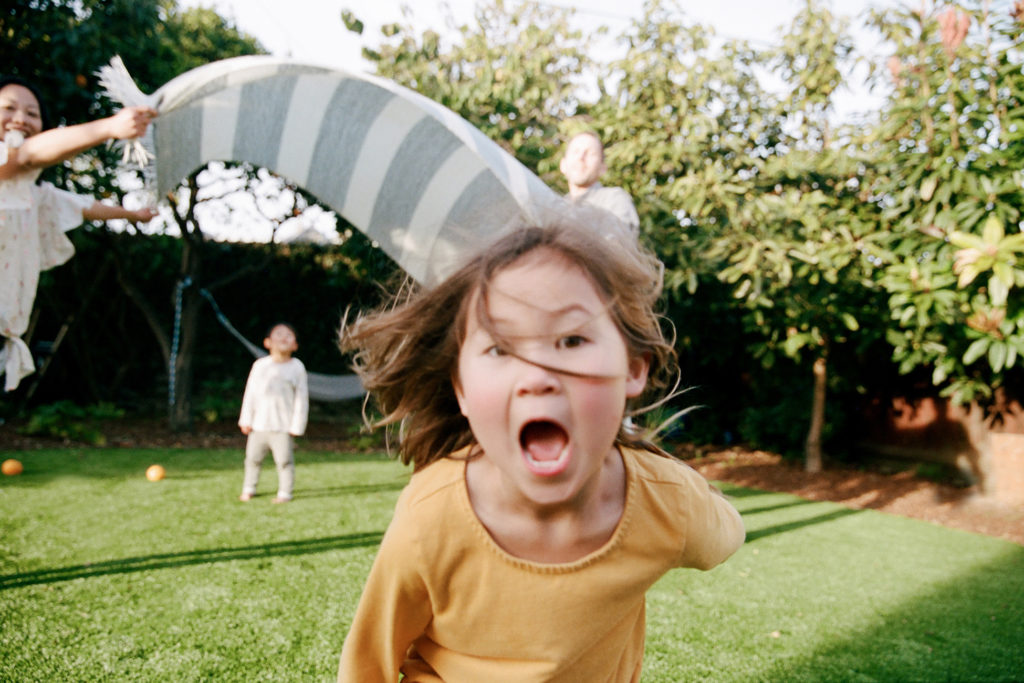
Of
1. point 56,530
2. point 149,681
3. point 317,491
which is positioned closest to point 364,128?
point 149,681

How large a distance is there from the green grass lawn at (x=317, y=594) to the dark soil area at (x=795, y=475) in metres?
0.76

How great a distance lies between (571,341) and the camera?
109cm

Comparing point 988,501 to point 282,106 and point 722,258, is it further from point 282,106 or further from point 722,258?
point 282,106

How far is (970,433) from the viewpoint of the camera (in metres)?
8.20

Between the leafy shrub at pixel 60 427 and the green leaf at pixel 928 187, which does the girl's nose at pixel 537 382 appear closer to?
the green leaf at pixel 928 187

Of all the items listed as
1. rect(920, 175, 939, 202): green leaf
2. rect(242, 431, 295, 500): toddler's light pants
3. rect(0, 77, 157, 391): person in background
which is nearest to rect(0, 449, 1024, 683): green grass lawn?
rect(242, 431, 295, 500): toddler's light pants

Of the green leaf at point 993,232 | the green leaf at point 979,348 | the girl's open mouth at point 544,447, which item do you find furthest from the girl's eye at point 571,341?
the green leaf at point 979,348

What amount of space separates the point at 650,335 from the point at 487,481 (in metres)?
0.41

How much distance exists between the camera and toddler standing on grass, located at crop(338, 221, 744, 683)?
3.48ft

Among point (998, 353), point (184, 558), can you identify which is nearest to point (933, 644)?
point (998, 353)

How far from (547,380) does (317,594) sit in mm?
2884

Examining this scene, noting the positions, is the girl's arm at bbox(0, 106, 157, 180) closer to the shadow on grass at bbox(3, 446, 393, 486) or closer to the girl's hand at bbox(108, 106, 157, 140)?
the girl's hand at bbox(108, 106, 157, 140)

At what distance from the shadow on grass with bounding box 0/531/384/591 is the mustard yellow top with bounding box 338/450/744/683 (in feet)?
9.85

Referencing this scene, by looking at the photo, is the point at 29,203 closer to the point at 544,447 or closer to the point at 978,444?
the point at 544,447
